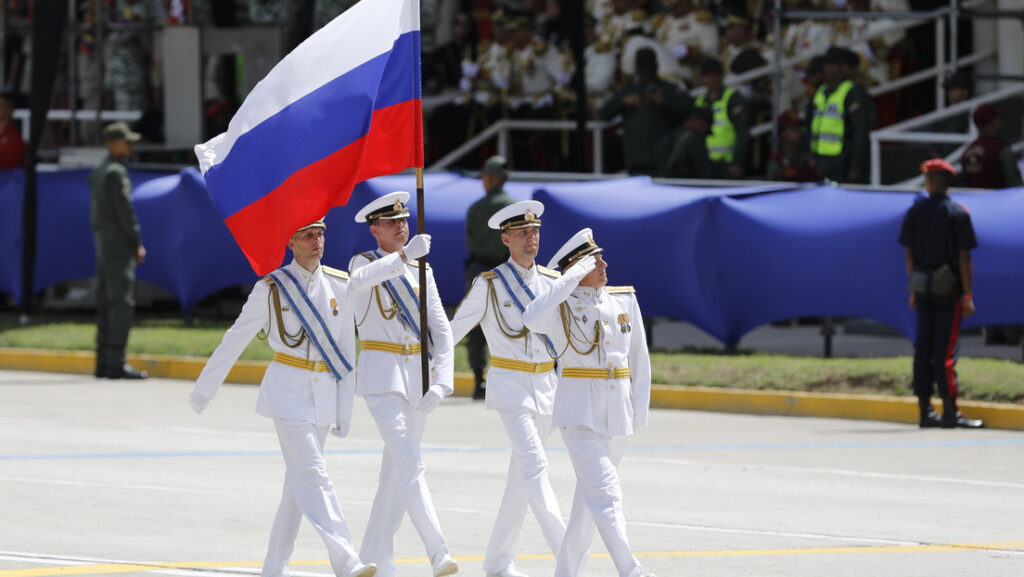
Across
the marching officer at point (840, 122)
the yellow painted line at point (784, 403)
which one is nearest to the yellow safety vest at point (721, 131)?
the marching officer at point (840, 122)

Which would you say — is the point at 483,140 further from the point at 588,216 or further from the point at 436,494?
the point at 436,494

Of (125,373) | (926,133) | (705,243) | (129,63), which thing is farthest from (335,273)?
(129,63)

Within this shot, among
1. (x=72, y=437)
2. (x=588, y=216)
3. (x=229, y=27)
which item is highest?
(x=229, y=27)

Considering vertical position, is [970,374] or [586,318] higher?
[586,318]

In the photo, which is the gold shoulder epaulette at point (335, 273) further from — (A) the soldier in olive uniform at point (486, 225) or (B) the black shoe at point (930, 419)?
(B) the black shoe at point (930, 419)

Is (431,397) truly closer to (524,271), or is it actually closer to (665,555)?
(524,271)

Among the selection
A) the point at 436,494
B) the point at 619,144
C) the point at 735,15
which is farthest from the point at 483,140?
the point at 436,494

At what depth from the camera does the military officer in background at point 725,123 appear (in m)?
19.7

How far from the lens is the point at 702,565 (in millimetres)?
8969

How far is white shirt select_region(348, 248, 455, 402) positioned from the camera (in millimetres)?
8602

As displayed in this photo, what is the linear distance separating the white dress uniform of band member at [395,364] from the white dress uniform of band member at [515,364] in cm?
20

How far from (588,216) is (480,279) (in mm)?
9738

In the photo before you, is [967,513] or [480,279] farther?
[967,513]

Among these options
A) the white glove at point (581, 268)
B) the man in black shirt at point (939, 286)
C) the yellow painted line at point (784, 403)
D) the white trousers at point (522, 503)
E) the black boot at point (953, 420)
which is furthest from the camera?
the yellow painted line at point (784, 403)
